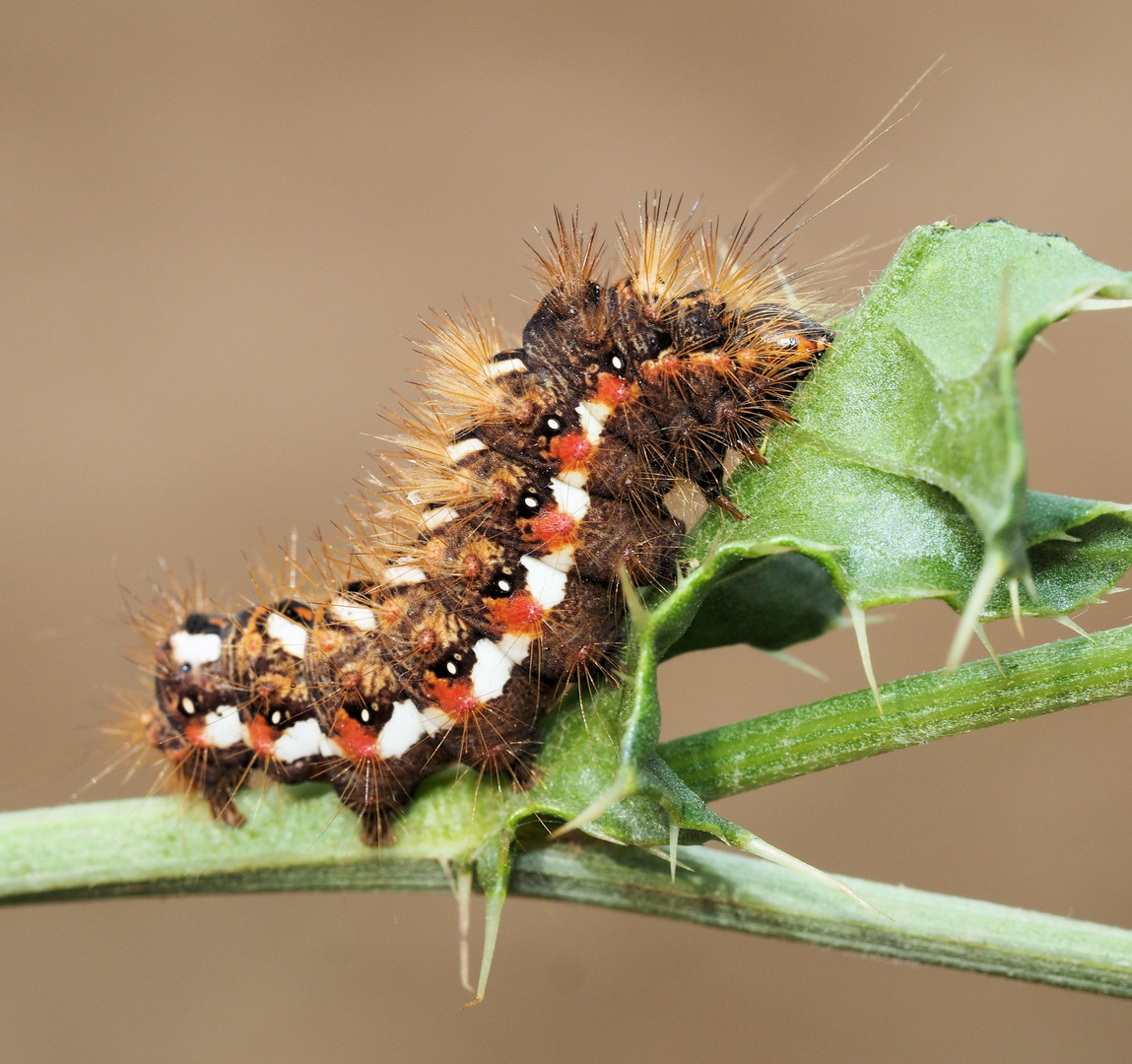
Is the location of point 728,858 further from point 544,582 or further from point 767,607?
point 544,582

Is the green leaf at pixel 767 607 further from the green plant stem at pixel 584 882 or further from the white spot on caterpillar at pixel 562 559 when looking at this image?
the green plant stem at pixel 584 882

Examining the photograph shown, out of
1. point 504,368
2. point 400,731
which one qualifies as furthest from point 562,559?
point 400,731

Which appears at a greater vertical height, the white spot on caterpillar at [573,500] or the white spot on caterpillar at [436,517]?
the white spot on caterpillar at [573,500]

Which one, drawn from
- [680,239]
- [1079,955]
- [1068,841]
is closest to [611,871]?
[1079,955]

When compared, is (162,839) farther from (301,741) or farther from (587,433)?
(587,433)

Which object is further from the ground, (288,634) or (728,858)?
(288,634)

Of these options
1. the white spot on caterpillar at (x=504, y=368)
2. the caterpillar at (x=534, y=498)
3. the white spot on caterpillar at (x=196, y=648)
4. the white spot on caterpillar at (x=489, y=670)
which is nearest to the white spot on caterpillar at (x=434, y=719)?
the caterpillar at (x=534, y=498)

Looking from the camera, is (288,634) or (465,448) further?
(288,634)
